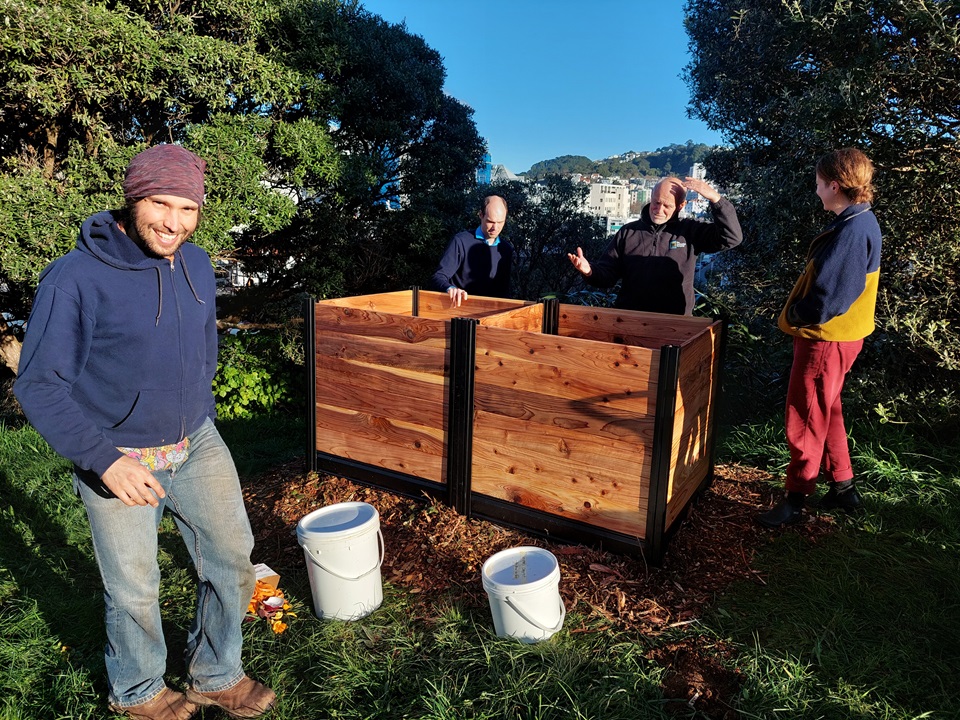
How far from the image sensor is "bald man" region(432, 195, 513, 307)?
5.48 m

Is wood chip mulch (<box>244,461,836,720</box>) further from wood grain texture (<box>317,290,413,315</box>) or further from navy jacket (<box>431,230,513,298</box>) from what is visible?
navy jacket (<box>431,230,513,298</box>)

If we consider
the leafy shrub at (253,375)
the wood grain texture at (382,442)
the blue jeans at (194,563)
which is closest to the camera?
the blue jeans at (194,563)

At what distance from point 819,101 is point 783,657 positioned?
189 inches

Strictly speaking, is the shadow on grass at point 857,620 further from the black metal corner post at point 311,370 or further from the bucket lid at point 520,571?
the black metal corner post at point 311,370

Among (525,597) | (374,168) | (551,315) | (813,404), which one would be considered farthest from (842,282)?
(374,168)

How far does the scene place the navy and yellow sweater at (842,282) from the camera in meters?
3.62

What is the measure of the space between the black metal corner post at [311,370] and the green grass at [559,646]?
3.68 feet

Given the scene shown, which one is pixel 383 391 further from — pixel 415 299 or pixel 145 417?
pixel 145 417

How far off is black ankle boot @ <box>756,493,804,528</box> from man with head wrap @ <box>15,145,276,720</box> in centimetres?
311

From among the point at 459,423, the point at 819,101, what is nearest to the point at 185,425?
the point at 459,423

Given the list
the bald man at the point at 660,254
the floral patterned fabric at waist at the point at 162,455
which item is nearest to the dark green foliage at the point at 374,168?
the bald man at the point at 660,254

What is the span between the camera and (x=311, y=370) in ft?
Answer: 15.9

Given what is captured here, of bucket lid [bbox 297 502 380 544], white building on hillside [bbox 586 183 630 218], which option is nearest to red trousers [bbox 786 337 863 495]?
bucket lid [bbox 297 502 380 544]

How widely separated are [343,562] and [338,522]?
0.73ft
